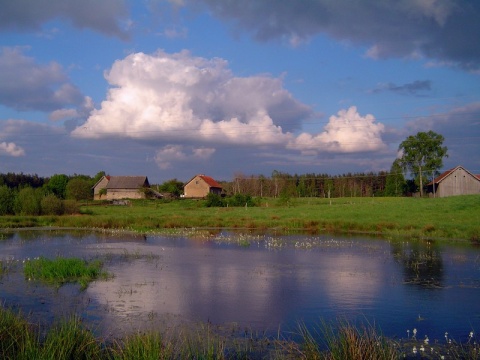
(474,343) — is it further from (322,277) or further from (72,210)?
(72,210)

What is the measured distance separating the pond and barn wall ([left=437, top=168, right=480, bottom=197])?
1564 inches

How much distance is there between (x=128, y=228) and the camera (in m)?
35.4

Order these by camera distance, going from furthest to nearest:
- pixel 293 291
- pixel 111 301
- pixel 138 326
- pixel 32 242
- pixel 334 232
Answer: pixel 334 232 → pixel 32 242 → pixel 293 291 → pixel 111 301 → pixel 138 326

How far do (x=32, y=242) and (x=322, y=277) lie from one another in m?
17.3

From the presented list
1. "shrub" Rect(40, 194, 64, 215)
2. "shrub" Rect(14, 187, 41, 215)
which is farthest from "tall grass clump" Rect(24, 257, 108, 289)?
"shrub" Rect(14, 187, 41, 215)

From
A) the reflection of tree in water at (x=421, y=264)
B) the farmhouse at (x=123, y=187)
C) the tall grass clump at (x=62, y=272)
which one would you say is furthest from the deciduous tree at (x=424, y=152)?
the tall grass clump at (x=62, y=272)

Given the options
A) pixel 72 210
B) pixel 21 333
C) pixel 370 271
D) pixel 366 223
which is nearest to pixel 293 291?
pixel 370 271

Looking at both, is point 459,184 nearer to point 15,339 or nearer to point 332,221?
point 332,221

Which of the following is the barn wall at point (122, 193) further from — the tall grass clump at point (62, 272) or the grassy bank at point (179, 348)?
the grassy bank at point (179, 348)

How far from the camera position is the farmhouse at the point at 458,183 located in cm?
6175

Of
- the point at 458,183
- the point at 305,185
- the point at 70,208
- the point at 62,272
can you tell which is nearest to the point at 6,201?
the point at 70,208

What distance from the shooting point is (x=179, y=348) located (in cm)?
796

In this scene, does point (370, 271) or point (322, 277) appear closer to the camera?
point (322, 277)

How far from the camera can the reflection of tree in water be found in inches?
615
